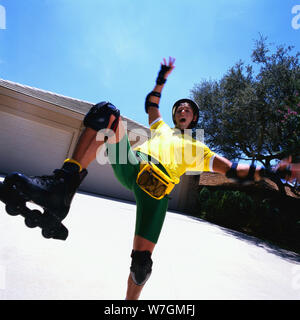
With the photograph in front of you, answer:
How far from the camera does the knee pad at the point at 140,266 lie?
1.40 m

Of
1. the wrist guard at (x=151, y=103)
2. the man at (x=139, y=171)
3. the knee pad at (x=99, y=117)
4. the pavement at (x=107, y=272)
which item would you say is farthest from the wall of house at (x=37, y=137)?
the knee pad at (x=99, y=117)

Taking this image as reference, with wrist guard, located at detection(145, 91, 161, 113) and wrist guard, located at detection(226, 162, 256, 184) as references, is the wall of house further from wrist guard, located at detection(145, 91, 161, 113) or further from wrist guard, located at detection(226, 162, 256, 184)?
wrist guard, located at detection(226, 162, 256, 184)

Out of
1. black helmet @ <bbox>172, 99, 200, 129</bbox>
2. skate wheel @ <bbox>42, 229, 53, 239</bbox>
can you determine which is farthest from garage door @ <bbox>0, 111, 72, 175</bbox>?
skate wheel @ <bbox>42, 229, 53, 239</bbox>

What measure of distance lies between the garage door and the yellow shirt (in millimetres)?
9740

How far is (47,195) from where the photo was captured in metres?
1.00

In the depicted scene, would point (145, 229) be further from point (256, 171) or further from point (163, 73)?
point (163, 73)

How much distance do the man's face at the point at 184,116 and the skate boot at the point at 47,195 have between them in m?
1.14

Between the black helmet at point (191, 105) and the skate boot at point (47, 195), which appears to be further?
the black helmet at point (191, 105)

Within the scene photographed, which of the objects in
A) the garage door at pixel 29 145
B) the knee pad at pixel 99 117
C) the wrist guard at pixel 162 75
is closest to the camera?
the knee pad at pixel 99 117

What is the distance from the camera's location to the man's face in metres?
1.91

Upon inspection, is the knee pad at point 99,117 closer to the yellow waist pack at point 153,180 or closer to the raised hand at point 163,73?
the yellow waist pack at point 153,180

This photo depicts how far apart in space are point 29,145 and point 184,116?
388 inches

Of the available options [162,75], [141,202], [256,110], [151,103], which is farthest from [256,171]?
[256,110]
